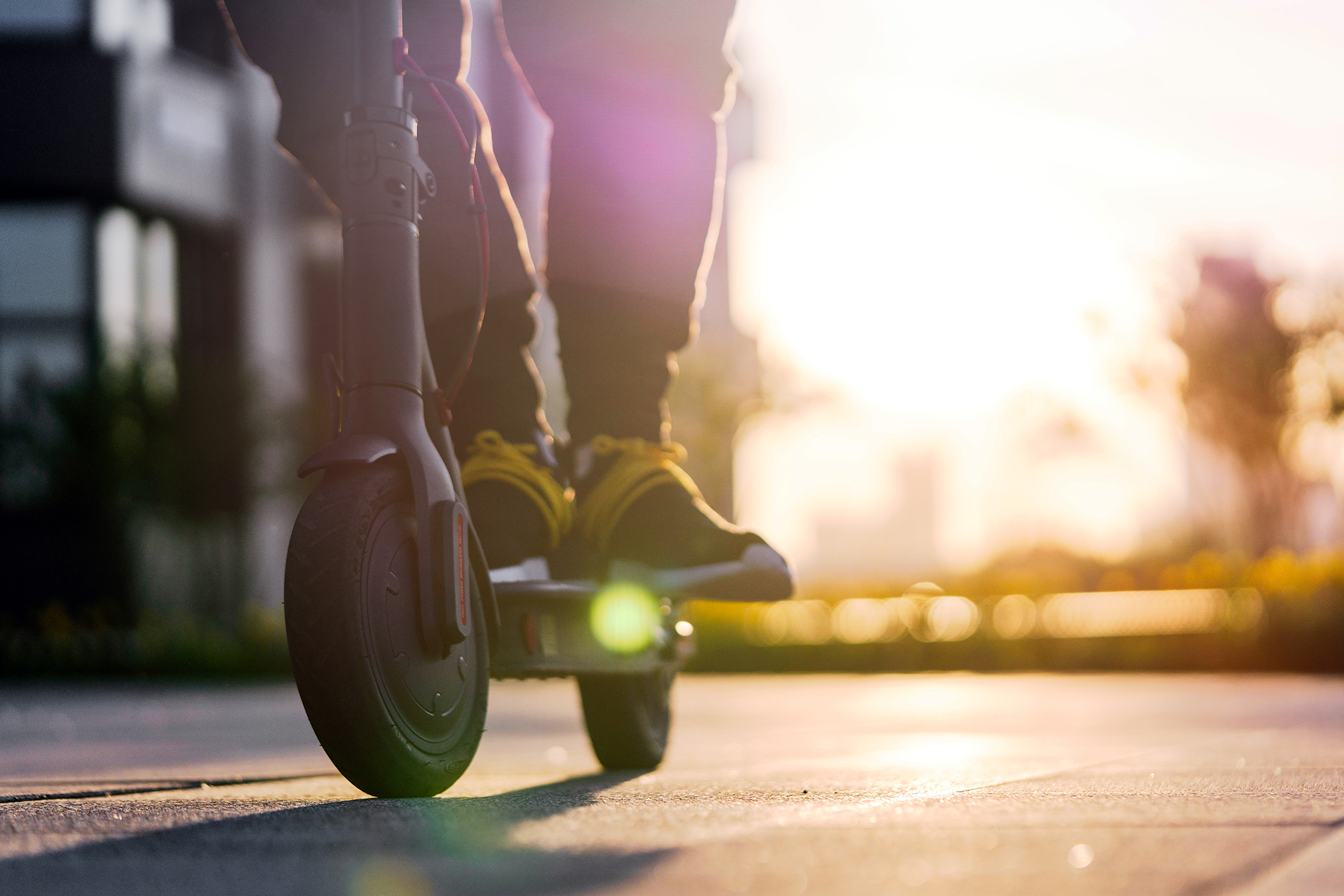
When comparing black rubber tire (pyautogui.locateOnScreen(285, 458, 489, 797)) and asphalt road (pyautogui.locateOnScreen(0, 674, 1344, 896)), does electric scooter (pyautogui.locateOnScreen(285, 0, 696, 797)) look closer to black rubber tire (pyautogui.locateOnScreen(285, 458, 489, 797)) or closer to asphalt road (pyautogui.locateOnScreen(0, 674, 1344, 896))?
black rubber tire (pyautogui.locateOnScreen(285, 458, 489, 797))

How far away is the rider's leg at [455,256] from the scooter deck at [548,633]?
0.08 metres

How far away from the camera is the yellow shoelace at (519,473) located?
251 centimetres

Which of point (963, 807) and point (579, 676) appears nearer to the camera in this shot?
point (963, 807)

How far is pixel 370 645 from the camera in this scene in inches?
77.5

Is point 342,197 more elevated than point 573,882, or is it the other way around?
point 342,197

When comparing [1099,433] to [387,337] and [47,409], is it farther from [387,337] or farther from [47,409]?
[387,337]

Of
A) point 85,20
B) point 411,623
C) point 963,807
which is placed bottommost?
point 963,807

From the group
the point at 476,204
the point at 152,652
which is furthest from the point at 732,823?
the point at 152,652

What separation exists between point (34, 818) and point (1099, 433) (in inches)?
1024

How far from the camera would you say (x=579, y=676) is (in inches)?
115

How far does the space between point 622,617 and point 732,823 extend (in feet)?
3.34

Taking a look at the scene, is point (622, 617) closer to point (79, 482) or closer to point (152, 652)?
point (152, 652)

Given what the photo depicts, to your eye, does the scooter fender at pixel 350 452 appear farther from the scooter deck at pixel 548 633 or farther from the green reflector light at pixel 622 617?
the green reflector light at pixel 622 617

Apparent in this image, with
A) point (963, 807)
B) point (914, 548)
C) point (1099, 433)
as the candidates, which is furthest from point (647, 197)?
point (914, 548)
